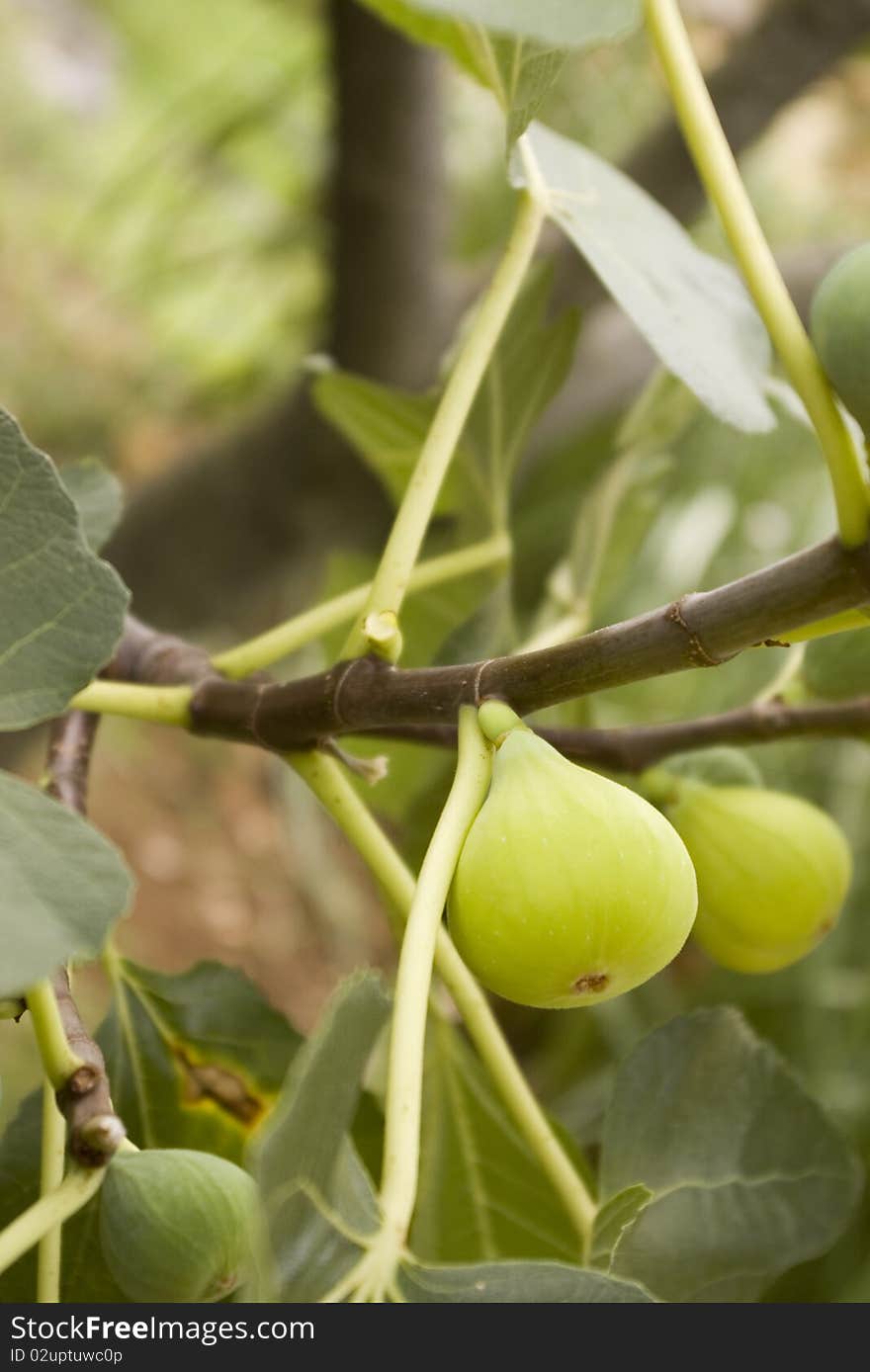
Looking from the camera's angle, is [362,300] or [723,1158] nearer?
[723,1158]

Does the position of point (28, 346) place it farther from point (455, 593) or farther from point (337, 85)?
point (455, 593)

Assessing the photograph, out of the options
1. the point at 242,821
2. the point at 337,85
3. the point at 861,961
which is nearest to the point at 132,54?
the point at 242,821

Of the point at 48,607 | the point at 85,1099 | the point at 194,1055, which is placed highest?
the point at 48,607

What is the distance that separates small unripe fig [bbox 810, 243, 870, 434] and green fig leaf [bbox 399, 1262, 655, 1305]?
220mm

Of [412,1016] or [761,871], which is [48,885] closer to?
[412,1016]

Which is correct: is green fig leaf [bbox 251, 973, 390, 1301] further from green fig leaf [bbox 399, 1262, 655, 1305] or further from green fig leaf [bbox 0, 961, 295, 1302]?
green fig leaf [bbox 0, 961, 295, 1302]

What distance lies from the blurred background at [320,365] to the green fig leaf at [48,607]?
0.61ft

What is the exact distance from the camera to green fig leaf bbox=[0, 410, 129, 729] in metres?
0.34

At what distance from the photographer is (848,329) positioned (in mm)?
301

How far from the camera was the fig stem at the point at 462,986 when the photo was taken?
1.32 ft

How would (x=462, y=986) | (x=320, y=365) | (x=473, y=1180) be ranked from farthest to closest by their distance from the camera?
1. (x=320, y=365)
2. (x=473, y=1180)
3. (x=462, y=986)

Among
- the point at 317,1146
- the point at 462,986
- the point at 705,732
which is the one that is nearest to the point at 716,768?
the point at 705,732

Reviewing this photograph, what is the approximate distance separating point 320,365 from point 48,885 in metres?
0.40

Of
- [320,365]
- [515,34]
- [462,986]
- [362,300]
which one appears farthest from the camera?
[362,300]
